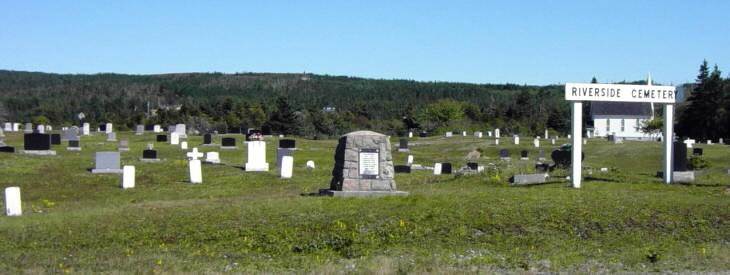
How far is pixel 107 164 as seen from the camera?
114ft

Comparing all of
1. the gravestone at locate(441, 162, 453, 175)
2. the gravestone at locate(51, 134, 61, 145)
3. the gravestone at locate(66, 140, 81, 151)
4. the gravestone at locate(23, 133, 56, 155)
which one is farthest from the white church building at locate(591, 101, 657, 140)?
the gravestone at locate(23, 133, 56, 155)

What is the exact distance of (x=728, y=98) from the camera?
8381cm

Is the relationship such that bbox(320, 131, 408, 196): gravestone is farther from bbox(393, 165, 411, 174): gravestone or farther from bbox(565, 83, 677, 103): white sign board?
bbox(393, 165, 411, 174): gravestone

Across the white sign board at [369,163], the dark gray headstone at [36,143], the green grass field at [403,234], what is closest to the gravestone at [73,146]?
the dark gray headstone at [36,143]

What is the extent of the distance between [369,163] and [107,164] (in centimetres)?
1649

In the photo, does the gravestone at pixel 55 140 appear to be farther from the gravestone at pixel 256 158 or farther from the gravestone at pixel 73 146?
the gravestone at pixel 256 158

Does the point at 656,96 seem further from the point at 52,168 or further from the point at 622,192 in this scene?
the point at 52,168

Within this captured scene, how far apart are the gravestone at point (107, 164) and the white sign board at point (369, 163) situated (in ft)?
51.9

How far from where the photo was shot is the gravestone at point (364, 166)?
2131 centimetres

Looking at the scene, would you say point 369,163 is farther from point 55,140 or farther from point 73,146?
point 55,140

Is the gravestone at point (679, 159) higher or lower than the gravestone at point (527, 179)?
higher

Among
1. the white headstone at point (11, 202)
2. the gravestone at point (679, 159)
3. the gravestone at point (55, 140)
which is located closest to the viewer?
the white headstone at point (11, 202)

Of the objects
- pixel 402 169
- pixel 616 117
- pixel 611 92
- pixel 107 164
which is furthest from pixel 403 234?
pixel 616 117

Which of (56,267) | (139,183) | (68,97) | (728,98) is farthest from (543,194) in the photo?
(68,97)
